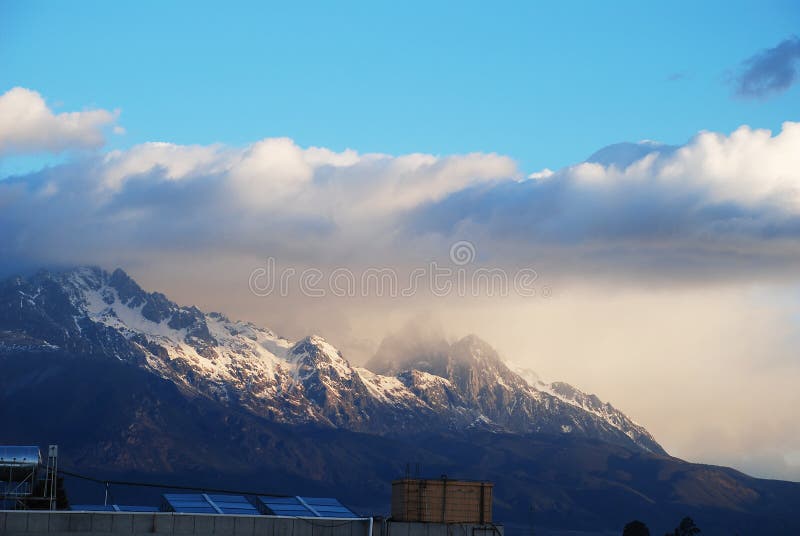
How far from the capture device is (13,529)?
10594 cm

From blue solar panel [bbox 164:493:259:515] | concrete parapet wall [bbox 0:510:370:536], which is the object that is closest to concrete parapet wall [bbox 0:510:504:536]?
concrete parapet wall [bbox 0:510:370:536]

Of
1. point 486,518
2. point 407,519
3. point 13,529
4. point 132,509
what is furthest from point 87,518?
point 486,518

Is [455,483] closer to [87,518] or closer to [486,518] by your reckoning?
[486,518]

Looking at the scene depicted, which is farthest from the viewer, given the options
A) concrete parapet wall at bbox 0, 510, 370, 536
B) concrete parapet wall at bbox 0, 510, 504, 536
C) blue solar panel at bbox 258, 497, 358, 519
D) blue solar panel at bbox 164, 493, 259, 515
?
blue solar panel at bbox 258, 497, 358, 519

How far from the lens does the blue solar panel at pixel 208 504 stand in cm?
11538

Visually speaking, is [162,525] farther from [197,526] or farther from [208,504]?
[208,504]

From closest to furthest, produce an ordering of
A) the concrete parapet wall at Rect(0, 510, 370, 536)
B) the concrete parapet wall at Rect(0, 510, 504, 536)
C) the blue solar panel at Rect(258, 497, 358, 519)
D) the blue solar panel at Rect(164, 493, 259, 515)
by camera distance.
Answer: the concrete parapet wall at Rect(0, 510, 370, 536)
the concrete parapet wall at Rect(0, 510, 504, 536)
the blue solar panel at Rect(164, 493, 259, 515)
the blue solar panel at Rect(258, 497, 358, 519)

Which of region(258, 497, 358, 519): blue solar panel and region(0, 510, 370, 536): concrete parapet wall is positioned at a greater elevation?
region(258, 497, 358, 519): blue solar panel

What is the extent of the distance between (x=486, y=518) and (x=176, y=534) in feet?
95.8

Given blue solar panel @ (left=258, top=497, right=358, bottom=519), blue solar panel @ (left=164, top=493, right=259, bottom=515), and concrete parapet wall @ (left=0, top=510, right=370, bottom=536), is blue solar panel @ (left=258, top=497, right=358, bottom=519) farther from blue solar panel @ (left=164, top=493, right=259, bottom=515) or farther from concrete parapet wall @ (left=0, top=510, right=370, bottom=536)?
concrete parapet wall @ (left=0, top=510, right=370, bottom=536)

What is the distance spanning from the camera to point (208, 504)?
118 meters

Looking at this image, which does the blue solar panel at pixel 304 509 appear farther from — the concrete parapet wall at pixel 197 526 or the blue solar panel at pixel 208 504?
the concrete parapet wall at pixel 197 526

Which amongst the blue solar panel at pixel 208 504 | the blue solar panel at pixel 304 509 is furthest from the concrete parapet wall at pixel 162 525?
the blue solar panel at pixel 208 504

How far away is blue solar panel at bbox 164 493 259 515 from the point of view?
115 m
